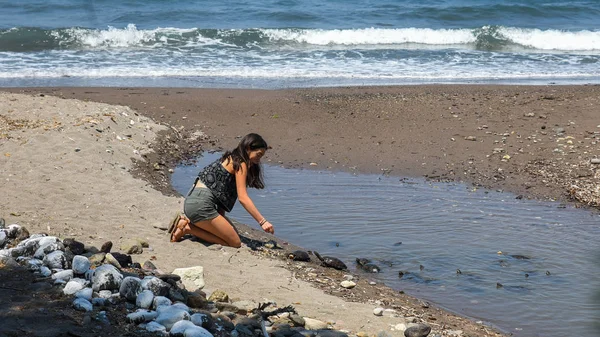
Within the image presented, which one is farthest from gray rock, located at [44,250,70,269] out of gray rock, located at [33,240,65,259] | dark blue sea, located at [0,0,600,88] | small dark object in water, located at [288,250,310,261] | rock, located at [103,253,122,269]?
dark blue sea, located at [0,0,600,88]

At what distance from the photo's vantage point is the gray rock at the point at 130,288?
5289mm

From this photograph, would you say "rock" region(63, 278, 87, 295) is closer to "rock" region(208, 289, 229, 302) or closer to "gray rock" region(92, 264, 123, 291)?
"gray rock" region(92, 264, 123, 291)

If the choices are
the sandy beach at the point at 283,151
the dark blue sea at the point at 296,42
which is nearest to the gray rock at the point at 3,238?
the sandy beach at the point at 283,151

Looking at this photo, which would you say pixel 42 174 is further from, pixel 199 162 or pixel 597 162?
pixel 597 162

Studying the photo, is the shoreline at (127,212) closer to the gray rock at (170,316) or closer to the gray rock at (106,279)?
the gray rock at (106,279)

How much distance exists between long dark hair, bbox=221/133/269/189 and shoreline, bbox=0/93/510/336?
62 cm

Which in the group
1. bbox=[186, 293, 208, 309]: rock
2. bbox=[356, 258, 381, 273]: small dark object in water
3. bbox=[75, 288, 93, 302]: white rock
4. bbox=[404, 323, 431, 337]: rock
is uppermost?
bbox=[75, 288, 93, 302]: white rock

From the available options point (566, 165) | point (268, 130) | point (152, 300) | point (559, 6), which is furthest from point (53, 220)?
point (559, 6)

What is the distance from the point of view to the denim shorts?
7.30 meters

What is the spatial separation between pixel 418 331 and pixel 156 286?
1.86m

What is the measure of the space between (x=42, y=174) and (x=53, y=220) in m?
1.49

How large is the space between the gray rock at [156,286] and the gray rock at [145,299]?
67 millimetres

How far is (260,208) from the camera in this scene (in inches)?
355

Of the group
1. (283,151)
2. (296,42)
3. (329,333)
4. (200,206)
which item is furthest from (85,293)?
(296,42)
